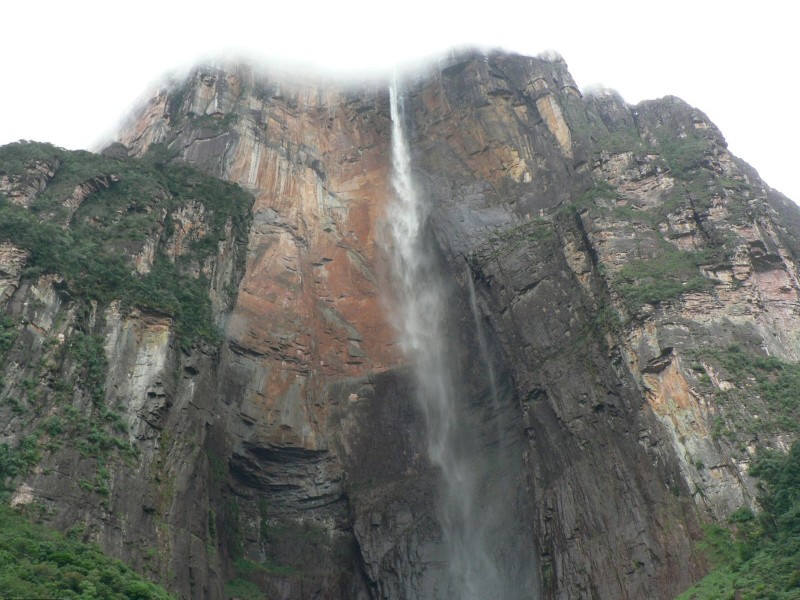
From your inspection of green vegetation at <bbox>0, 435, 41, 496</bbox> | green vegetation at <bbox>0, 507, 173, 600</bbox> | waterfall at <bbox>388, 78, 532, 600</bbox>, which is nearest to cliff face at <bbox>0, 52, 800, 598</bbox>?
green vegetation at <bbox>0, 435, 41, 496</bbox>

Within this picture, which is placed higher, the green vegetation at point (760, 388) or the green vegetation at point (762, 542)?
the green vegetation at point (760, 388)

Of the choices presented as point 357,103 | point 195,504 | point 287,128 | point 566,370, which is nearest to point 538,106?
point 357,103

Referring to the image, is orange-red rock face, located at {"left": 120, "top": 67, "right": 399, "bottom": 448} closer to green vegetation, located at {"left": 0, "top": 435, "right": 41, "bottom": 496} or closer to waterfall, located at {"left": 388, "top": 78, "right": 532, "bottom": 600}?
waterfall, located at {"left": 388, "top": 78, "right": 532, "bottom": 600}

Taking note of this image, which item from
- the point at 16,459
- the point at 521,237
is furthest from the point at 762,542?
the point at 16,459

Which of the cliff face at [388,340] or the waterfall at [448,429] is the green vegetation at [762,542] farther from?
the waterfall at [448,429]

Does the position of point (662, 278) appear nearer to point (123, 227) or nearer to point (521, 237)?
point (521, 237)

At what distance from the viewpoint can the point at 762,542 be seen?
22234 millimetres

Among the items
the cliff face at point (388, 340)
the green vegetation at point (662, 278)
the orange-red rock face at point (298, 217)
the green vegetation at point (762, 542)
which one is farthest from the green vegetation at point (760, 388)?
the orange-red rock face at point (298, 217)

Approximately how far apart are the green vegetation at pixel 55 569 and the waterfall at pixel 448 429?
14.4 meters

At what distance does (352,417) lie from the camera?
1383 inches

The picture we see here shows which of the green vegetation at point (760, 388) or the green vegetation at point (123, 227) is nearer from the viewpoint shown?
the green vegetation at point (760, 388)

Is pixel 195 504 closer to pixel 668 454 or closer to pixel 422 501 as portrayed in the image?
pixel 422 501

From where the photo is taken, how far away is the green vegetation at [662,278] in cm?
2942

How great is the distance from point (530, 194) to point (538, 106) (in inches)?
252
